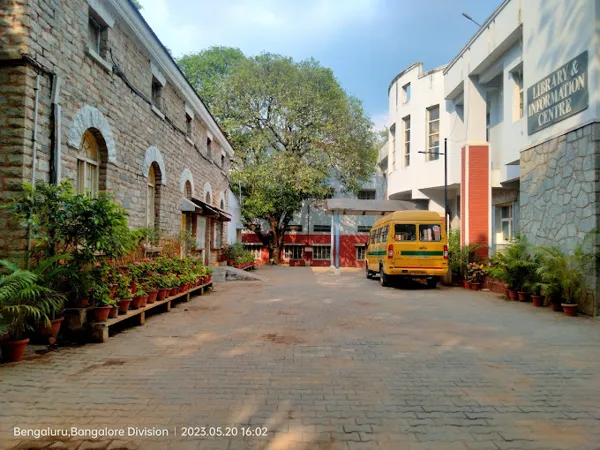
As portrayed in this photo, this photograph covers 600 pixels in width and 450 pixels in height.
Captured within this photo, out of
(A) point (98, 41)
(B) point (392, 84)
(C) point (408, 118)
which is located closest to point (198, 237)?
(A) point (98, 41)

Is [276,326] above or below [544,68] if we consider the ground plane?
below

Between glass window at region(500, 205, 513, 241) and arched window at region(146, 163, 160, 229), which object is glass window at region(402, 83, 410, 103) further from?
arched window at region(146, 163, 160, 229)

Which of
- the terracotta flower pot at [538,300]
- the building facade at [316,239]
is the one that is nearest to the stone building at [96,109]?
the terracotta flower pot at [538,300]

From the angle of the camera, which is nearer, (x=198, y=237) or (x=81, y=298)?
(x=81, y=298)

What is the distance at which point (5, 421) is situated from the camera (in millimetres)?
3264

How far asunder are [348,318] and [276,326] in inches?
63.1

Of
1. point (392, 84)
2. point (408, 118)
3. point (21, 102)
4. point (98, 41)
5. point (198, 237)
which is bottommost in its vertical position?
point (198, 237)

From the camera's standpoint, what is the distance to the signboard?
848cm

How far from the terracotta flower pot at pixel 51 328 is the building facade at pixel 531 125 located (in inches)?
369

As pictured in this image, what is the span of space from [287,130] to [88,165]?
19.2 metres

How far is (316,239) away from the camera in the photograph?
31109mm

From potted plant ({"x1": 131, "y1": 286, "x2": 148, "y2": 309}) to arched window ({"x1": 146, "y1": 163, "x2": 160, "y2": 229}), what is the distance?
14.1 ft

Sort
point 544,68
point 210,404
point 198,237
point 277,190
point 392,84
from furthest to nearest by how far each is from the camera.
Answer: point 277,190 < point 392,84 < point 198,237 < point 544,68 < point 210,404

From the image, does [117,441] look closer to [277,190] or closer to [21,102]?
[21,102]
